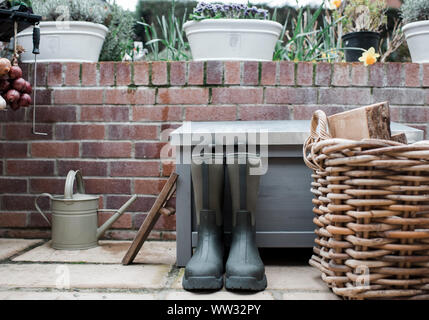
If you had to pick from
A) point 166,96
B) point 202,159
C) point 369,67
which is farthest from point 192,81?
point 369,67

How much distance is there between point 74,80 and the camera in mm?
2010

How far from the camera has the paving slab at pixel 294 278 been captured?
131 cm

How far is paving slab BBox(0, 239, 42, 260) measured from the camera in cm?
172

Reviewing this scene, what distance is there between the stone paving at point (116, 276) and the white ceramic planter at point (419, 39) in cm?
106

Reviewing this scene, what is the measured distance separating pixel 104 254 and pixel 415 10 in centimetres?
179

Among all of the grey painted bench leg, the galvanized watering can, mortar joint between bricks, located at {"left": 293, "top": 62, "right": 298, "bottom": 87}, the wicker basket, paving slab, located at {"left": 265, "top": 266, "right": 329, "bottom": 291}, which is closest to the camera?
the wicker basket

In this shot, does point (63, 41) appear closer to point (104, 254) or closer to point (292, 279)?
point (104, 254)

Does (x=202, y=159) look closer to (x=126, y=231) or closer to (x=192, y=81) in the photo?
(x=192, y=81)

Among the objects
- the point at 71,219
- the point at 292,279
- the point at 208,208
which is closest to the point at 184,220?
the point at 208,208

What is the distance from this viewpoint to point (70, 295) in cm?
121

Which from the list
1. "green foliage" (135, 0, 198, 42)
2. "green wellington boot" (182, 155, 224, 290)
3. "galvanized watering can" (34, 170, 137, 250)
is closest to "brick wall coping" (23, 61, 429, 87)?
"galvanized watering can" (34, 170, 137, 250)

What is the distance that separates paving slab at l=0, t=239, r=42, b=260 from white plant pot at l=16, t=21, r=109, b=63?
0.82m

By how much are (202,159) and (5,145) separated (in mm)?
1106

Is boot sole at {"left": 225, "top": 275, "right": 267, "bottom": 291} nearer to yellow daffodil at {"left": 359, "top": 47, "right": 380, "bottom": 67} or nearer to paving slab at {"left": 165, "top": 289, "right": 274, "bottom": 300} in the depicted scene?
paving slab at {"left": 165, "top": 289, "right": 274, "bottom": 300}
